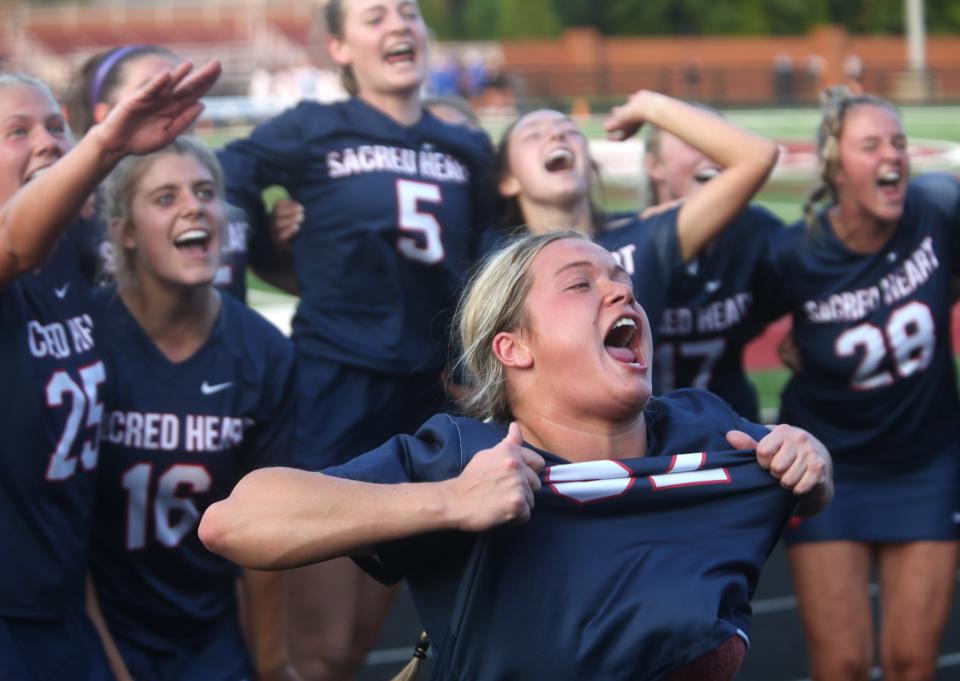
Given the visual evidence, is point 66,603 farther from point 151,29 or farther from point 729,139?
point 151,29

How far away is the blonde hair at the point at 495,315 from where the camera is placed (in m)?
2.83

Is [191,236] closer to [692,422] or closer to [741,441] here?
[692,422]

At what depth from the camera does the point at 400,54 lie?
4.83 m

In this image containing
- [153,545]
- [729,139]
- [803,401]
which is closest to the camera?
[153,545]

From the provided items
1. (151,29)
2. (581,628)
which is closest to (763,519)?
(581,628)

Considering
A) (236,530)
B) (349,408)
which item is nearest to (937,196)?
(349,408)

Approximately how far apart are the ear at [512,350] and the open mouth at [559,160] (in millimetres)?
1865

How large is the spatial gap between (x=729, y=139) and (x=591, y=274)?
1.72 m

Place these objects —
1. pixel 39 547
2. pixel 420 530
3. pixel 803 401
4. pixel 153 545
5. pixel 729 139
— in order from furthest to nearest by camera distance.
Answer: pixel 803 401
pixel 729 139
pixel 153 545
pixel 39 547
pixel 420 530

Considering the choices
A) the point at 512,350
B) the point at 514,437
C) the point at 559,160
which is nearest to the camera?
the point at 514,437

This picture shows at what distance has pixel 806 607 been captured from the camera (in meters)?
4.51

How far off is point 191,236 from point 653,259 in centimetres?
140

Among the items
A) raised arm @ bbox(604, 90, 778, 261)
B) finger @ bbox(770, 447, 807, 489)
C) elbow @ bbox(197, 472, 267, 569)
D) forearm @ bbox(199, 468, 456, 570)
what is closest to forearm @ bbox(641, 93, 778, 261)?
raised arm @ bbox(604, 90, 778, 261)

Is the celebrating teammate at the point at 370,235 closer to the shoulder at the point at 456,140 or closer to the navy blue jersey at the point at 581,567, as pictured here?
the shoulder at the point at 456,140
